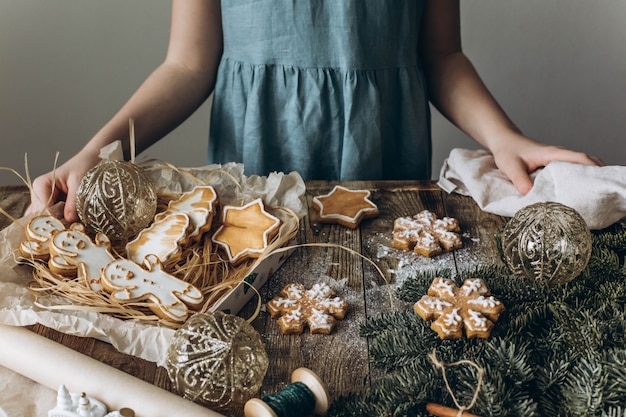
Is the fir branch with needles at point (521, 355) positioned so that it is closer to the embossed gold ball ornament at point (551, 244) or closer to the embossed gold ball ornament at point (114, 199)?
the embossed gold ball ornament at point (551, 244)

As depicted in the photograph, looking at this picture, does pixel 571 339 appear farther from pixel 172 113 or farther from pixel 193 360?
pixel 172 113

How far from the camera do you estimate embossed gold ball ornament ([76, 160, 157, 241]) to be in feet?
3.47

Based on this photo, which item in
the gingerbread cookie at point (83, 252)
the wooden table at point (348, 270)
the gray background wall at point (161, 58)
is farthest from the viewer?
the gray background wall at point (161, 58)

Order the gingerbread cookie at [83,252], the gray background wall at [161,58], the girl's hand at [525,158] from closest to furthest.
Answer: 1. the gingerbread cookie at [83,252]
2. the girl's hand at [525,158]
3. the gray background wall at [161,58]

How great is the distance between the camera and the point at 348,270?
1.07 metres

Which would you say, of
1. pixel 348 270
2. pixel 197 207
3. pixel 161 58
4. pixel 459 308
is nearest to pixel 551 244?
pixel 459 308

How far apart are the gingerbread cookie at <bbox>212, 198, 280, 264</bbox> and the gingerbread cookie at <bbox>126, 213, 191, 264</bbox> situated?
0.06 m

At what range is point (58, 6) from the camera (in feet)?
7.14

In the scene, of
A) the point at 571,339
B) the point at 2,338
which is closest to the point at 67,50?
the point at 2,338

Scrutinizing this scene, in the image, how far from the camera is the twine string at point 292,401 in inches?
30.3

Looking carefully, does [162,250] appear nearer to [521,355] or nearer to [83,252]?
[83,252]

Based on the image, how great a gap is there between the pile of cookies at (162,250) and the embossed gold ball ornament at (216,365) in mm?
111

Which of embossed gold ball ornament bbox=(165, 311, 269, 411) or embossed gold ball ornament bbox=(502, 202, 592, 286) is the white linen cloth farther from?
embossed gold ball ornament bbox=(165, 311, 269, 411)

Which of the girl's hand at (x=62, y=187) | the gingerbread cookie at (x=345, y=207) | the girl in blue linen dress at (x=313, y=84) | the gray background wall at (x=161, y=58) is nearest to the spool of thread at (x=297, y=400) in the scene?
the gingerbread cookie at (x=345, y=207)
